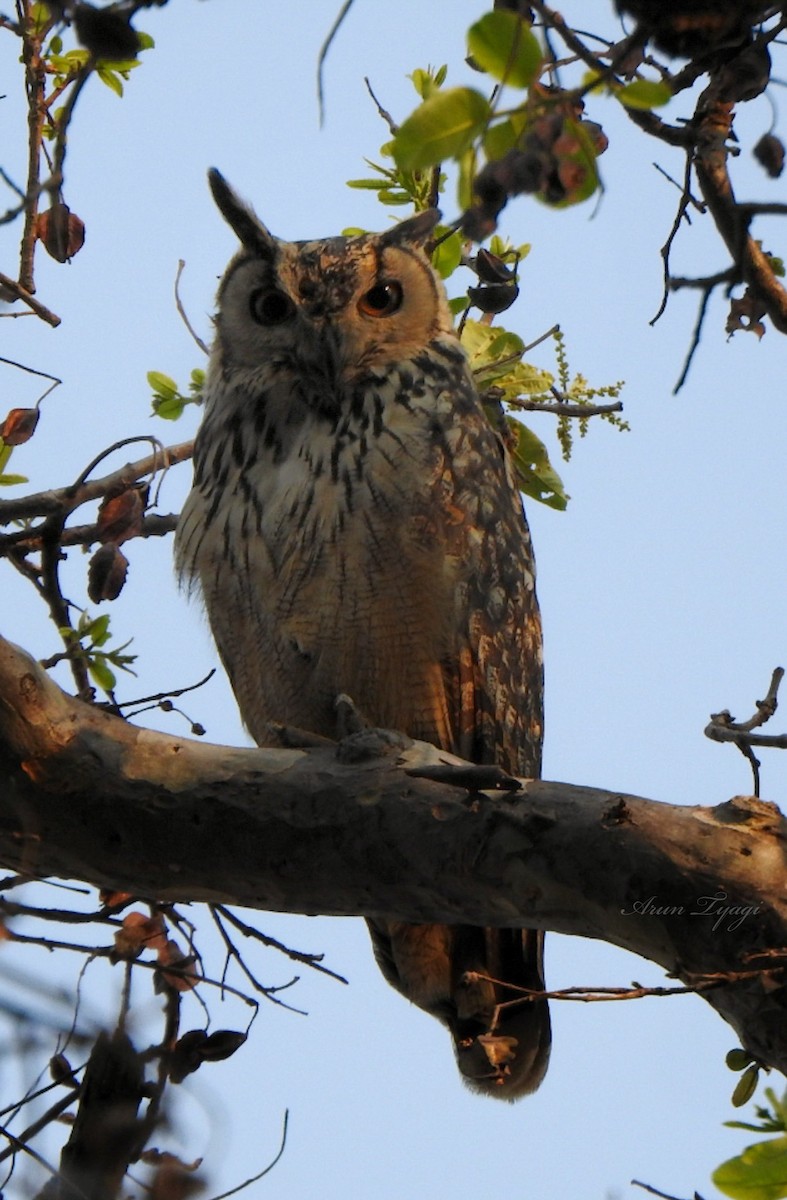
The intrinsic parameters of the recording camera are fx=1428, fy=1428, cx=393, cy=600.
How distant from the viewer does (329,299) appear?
126 inches

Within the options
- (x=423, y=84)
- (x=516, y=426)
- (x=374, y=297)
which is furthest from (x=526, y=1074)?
(x=423, y=84)

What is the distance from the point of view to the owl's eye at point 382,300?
3314mm

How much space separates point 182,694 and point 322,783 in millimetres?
553

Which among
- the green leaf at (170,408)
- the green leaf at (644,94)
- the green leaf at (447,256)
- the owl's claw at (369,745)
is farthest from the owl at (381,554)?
the green leaf at (644,94)

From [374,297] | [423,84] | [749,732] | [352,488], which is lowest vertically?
[749,732]

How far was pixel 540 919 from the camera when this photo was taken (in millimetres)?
2295

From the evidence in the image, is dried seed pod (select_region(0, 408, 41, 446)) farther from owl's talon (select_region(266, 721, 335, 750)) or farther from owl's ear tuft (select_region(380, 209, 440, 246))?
owl's ear tuft (select_region(380, 209, 440, 246))

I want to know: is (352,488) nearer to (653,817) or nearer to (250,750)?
(250,750)

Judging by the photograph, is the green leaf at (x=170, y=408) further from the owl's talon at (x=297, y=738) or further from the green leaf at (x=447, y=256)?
the owl's talon at (x=297, y=738)

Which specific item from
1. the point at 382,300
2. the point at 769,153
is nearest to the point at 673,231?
the point at 769,153

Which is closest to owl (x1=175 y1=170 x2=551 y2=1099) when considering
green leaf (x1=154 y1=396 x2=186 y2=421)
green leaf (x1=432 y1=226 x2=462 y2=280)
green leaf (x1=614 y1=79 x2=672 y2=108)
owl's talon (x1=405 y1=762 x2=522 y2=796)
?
green leaf (x1=432 y1=226 x2=462 y2=280)

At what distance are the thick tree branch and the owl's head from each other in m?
1.18

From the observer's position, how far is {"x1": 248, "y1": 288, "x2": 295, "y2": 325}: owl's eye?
331cm

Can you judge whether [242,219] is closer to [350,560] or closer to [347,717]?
[350,560]
